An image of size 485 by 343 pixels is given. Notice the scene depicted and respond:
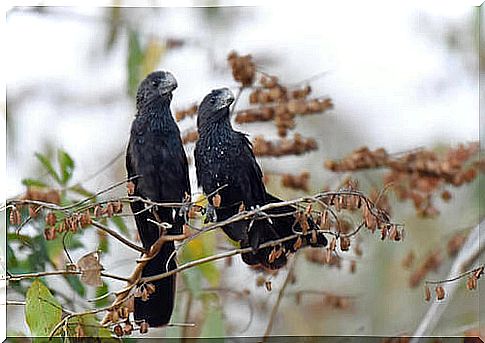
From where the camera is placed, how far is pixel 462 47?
2.56 m

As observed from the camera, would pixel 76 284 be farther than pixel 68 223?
Yes

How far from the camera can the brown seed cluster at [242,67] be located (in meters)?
2.54

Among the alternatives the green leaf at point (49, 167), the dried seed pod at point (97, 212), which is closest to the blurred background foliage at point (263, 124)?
the green leaf at point (49, 167)

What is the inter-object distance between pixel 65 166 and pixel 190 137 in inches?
12.9

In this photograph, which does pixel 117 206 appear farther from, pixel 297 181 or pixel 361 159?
pixel 361 159

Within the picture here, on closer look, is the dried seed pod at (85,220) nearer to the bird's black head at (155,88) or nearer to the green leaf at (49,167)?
the green leaf at (49,167)

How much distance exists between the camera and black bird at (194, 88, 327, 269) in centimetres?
244

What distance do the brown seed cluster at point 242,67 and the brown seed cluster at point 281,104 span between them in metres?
0.03

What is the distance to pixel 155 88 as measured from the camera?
2.49 metres

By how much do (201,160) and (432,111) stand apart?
59 cm

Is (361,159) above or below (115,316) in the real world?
above

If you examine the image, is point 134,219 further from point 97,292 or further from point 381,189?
point 381,189

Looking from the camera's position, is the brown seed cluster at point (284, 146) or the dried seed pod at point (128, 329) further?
the brown seed cluster at point (284, 146)

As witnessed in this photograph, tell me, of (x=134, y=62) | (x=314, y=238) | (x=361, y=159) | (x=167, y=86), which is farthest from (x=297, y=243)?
(x=134, y=62)
